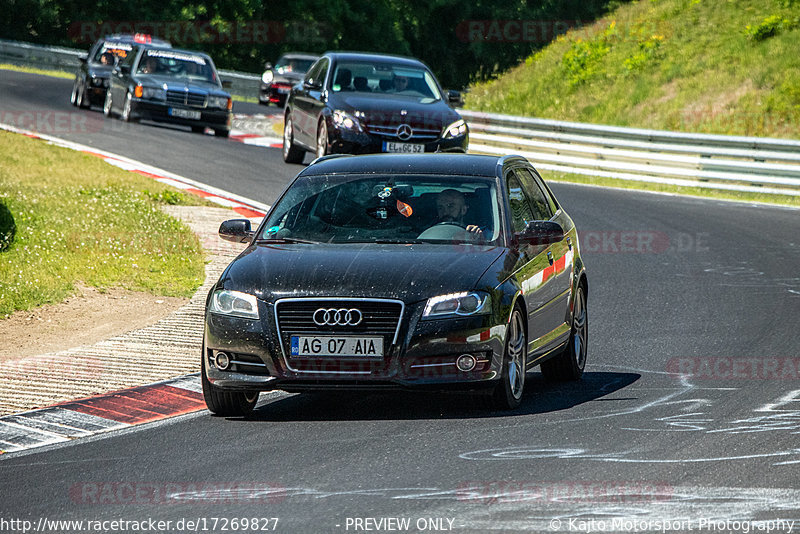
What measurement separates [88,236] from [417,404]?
7862 mm

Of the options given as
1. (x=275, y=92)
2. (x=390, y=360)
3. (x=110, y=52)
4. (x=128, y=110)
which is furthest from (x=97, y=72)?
(x=390, y=360)

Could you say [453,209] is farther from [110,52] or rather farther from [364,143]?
[110,52]

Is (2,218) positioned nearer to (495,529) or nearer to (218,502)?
(218,502)

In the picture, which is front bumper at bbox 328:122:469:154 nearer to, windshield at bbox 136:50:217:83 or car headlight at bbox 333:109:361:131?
car headlight at bbox 333:109:361:131

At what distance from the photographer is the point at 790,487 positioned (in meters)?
6.26

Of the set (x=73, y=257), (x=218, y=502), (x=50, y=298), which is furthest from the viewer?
(x=73, y=257)

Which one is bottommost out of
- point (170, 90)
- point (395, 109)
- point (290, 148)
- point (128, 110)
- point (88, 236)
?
point (128, 110)

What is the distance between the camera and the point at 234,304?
816cm

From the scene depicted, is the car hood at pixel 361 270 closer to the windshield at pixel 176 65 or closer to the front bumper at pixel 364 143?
the front bumper at pixel 364 143

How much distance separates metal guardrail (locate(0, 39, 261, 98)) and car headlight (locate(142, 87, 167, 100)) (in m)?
19.4

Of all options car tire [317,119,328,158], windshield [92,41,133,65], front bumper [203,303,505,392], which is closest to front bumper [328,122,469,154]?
car tire [317,119,328,158]

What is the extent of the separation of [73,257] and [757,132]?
19.9 m

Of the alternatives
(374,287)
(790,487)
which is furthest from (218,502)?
(790,487)

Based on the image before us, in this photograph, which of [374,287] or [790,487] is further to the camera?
[374,287]
